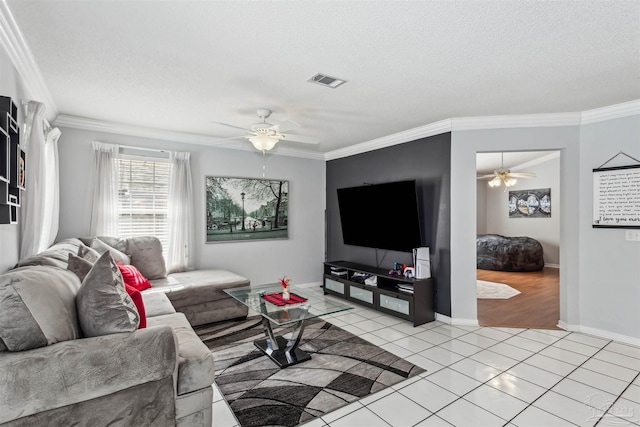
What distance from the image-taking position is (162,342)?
175 cm

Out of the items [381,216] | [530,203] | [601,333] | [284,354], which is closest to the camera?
[284,354]

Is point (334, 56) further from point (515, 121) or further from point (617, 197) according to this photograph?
point (617, 197)

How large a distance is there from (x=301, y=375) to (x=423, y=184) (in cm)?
291

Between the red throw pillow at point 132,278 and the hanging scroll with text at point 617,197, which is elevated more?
the hanging scroll with text at point 617,197

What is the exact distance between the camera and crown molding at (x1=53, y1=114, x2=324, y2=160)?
395 centimetres

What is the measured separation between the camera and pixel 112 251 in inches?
148

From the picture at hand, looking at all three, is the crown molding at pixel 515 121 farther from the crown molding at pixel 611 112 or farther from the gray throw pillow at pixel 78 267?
the gray throw pillow at pixel 78 267

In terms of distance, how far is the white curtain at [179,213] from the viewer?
14.8ft

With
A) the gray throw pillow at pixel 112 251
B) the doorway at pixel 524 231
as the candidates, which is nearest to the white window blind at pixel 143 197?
the gray throw pillow at pixel 112 251

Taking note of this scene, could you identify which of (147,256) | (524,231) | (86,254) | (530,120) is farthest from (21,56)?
(524,231)

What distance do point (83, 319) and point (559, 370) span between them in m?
3.64

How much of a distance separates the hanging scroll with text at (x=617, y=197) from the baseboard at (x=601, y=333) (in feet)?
3.86

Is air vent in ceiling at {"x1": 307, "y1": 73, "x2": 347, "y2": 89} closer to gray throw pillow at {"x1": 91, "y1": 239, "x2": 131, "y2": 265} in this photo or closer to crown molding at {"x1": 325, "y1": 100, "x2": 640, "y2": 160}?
crown molding at {"x1": 325, "y1": 100, "x2": 640, "y2": 160}

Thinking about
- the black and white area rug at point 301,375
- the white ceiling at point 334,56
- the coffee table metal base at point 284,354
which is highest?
the white ceiling at point 334,56
